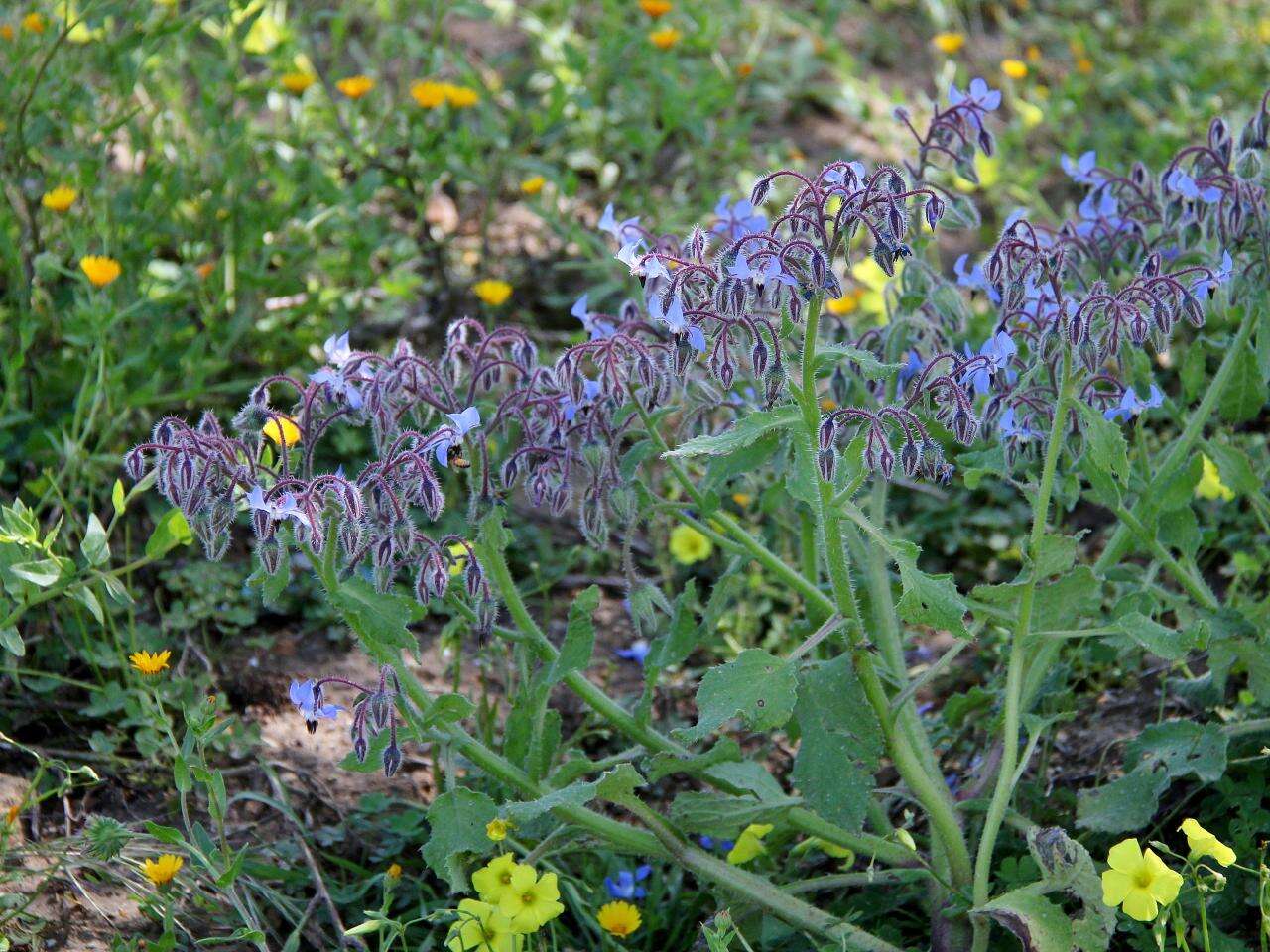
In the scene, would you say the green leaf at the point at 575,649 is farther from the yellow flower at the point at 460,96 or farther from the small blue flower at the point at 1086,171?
the yellow flower at the point at 460,96

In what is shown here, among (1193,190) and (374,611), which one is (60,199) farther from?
(1193,190)

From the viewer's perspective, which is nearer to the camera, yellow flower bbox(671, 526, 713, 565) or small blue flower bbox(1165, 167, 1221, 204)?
small blue flower bbox(1165, 167, 1221, 204)

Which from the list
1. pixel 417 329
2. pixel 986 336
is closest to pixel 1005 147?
pixel 986 336

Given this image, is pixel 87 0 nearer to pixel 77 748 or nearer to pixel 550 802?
pixel 77 748

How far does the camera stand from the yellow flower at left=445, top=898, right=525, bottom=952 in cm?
206

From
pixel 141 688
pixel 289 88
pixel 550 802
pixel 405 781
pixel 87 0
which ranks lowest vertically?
pixel 405 781

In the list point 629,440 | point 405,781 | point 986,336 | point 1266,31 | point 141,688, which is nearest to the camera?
point 141,688

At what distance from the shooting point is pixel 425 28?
4930 millimetres

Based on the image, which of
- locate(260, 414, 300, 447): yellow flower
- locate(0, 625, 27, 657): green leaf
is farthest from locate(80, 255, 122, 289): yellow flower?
locate(0, 625, 27, 657): green leaf

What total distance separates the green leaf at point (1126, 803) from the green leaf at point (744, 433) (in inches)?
33.0

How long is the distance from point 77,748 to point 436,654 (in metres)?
0.73

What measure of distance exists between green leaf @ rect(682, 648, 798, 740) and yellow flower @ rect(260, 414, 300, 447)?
2.20 feet

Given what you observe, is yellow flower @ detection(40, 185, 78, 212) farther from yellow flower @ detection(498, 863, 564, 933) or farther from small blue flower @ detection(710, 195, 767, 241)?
yellow flower @ detection(498, 863, 564, 933)

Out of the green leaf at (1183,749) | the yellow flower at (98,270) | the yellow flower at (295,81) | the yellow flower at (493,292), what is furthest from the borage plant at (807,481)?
the yellow flower at (295,81)
